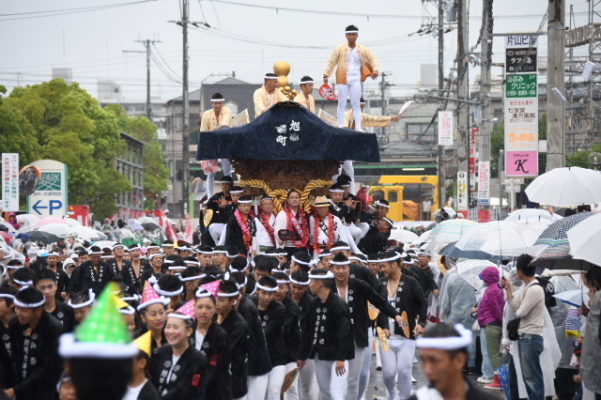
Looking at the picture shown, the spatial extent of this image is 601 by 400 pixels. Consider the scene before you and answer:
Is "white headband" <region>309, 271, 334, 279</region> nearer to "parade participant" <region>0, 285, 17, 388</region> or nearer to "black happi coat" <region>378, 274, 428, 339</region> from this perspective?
"black happi coat" <region>378, 274, 428, 339</region>

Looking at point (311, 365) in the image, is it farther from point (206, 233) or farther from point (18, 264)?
point (206, 233)

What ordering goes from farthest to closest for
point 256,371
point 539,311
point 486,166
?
point 486,166, point 539,311, point 256,371

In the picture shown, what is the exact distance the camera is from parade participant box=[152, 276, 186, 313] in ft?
34.8

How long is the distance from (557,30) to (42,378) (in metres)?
14.1

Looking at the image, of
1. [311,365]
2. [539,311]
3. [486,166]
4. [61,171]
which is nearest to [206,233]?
[311,365]

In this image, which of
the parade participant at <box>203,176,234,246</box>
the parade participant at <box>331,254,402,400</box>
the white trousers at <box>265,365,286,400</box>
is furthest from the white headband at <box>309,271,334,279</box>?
the parade participant at <box>203,176,234,246</box>

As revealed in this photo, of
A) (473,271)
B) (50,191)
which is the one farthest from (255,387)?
(50,191)

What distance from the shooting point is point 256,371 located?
1132 cm

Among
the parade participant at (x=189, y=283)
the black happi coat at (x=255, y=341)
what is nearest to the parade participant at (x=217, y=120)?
the parade participant at (x=189, y=283)

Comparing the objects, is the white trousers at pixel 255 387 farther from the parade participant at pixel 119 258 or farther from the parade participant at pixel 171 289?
the parade participant at pixel 119 258

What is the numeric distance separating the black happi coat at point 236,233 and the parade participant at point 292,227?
0.40 m

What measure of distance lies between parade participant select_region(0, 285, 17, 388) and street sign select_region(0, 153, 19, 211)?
24039 millimetres

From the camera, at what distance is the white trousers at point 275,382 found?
12.1 metres

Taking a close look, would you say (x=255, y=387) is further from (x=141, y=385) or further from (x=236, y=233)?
(x=236, y=233)
